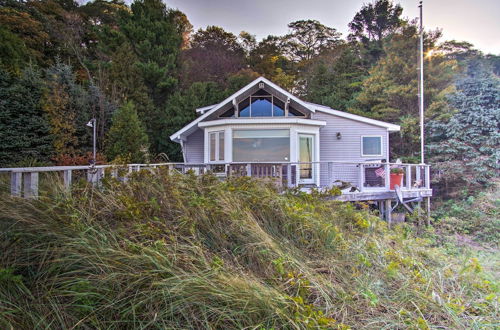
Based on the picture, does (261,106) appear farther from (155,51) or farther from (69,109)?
(155,51)

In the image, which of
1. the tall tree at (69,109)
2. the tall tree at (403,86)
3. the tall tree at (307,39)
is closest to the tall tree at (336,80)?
the tall tree at (403,86)

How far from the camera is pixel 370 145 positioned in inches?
439

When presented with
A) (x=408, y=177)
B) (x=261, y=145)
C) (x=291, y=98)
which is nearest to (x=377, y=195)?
(x=408, y=177)

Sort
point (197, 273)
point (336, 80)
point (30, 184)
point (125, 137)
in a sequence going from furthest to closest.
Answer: point (336, 80) < point (125, 137) < point (30, 184) < point (197, 273)

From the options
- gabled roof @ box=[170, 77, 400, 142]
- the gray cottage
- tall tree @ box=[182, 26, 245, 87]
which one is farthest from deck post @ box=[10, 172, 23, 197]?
tall tree @ box=[182, 26, 245, 87]

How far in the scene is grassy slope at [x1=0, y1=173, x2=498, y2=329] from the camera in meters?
1.92

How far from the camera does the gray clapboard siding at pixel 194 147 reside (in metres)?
12.2

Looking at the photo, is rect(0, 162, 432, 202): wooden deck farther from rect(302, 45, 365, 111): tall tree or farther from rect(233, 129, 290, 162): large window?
rect(302, 45, 365, 111): tall tree

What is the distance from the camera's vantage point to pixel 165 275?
2.14 meters

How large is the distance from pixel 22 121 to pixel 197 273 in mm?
11799

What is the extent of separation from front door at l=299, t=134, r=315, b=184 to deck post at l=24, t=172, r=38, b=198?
25.7 feet

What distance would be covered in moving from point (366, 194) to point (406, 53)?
43.0 ft

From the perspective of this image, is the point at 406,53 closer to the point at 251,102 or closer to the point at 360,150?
the point at 360,150

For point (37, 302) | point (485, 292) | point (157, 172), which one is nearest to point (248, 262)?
point (37, 302)
